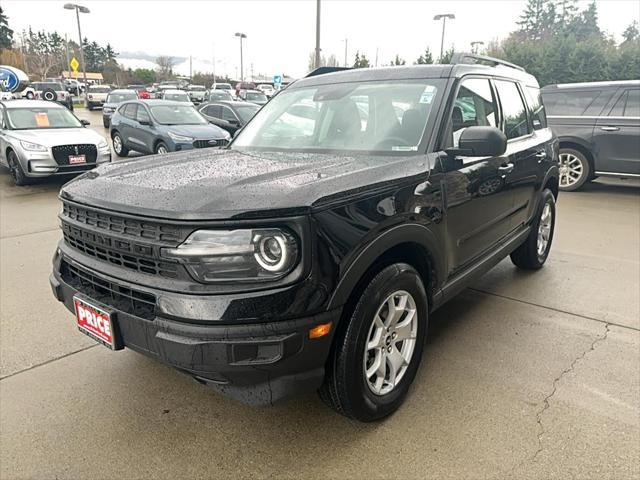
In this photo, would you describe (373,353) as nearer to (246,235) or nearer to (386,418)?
(386,418)

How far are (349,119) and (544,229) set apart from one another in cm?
273

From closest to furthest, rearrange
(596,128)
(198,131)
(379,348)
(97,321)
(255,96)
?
(97,321) < (379,348) < (596,128) < (198,131) < (255,96)

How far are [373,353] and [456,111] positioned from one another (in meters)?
1.55

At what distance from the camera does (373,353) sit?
2412 millimetres

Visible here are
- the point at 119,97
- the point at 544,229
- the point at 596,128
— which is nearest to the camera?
the point at 544,229

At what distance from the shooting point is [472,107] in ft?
10.5

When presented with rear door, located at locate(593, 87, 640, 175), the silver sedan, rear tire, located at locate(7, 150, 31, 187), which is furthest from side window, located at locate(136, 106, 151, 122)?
rear door, located at locate(593, 87, 640, 175)

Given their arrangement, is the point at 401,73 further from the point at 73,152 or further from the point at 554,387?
the point at 73,152

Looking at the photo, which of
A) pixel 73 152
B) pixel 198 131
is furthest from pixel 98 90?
pixel 73 152

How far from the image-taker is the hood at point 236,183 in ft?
6.27

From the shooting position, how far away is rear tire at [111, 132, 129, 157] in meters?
13.1

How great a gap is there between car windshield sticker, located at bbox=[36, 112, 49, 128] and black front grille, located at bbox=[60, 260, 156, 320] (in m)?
8.68

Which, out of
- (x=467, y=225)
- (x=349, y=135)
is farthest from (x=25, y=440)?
(x=467, y=225)

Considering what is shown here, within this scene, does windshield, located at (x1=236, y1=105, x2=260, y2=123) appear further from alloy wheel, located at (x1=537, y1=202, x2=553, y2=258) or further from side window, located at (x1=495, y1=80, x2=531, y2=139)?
side window, located at (x1=495, y1=80, x2=531, y2=139)
